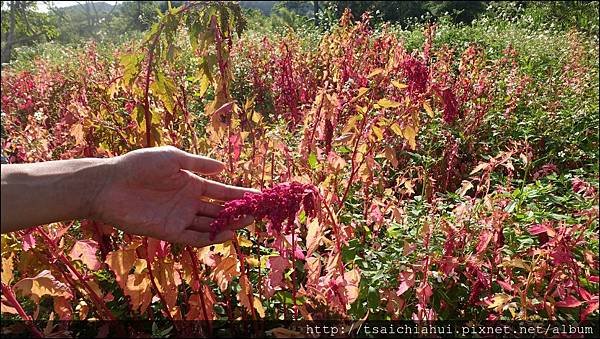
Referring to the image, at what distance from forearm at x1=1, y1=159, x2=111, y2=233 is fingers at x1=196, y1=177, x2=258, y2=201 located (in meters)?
0.27

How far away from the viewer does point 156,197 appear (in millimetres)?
1387

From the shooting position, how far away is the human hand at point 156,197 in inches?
50.5

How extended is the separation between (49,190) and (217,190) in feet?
1.42

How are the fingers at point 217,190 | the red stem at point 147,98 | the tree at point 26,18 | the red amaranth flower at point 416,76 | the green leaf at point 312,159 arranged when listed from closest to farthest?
the red stem at point 147,98, the fingers at point 217,190, the green leaf at point 312,159, the red amaranth flower at point 416,76, the tree at point 26,18

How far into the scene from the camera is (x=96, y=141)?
5.58ft

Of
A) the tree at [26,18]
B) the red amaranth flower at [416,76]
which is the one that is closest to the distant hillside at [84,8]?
the tree at [26,18]

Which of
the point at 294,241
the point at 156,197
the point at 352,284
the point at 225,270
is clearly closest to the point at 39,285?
the point at 156,197

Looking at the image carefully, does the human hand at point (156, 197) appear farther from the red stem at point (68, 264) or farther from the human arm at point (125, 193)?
the red stem at point (68, 264)

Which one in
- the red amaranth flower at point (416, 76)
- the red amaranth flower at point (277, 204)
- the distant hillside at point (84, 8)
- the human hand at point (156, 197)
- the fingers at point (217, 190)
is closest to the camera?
the red amaranth flower at point (277, 204)

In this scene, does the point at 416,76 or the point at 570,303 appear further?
the point at 416,76

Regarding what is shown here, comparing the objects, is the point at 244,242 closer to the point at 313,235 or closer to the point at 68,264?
the point at 313,235

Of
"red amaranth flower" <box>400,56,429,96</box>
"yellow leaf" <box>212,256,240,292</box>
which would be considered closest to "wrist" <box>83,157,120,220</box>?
"yellow leaf" <box>212,256,240,292</box>

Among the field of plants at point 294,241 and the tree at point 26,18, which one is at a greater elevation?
the tree at point 26,18

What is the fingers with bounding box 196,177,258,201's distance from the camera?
55.0 inches
